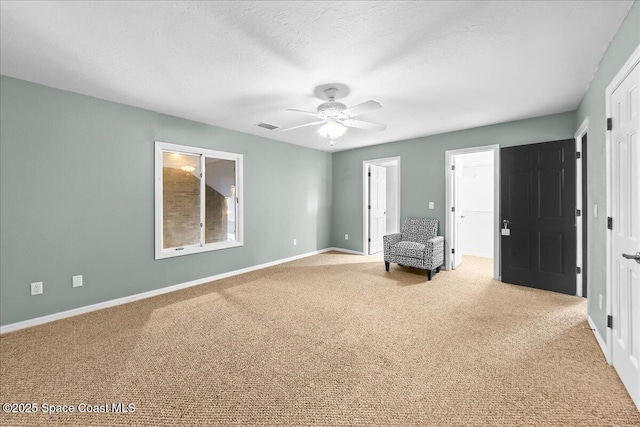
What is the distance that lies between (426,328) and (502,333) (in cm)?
68

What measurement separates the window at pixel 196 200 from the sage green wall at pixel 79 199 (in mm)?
123

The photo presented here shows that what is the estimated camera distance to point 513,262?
13.1 ft

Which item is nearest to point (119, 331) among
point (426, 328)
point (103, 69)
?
point (103, 69)

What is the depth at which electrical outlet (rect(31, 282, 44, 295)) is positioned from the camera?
274cm

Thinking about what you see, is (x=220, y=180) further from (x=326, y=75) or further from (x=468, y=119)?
(x=468, y=119)

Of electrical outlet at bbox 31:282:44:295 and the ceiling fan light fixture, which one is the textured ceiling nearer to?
the ceiling fan light fixture

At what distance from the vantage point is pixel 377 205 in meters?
6.41

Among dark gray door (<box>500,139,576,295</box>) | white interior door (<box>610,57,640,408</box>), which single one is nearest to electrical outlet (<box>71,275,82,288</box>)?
white interior door (<box>610,57,640,408</box>)

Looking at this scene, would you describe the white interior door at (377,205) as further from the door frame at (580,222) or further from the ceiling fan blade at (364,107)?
the door frame at (580,222)

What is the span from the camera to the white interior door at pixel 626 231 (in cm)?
164

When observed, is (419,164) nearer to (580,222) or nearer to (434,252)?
(434,252)

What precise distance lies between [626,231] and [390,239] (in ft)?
10.2

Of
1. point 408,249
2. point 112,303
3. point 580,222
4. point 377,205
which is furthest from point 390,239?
point 112,303

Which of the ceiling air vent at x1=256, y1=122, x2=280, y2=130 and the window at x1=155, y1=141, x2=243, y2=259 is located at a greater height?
the ceiling air vent at x1=256, y1=122, x2=280, y2=130
